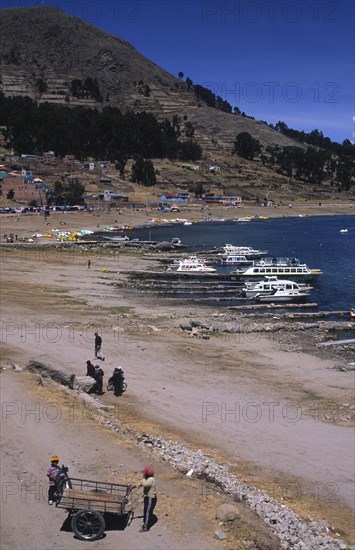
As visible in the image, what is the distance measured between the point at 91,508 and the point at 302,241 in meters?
96.1

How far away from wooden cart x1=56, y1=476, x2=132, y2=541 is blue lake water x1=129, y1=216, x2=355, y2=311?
38.9 meters

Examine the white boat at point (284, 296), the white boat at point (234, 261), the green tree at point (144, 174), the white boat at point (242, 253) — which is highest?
the green tree at point (144, 174)

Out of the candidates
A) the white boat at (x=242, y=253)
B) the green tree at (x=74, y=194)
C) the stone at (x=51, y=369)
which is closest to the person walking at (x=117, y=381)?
the stone at (x=51, y=369)

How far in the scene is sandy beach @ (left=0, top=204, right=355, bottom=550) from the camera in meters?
15.4

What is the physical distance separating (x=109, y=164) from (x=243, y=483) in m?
172

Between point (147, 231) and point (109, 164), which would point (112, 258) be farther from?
point (109, 164)

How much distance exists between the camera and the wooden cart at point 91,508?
1377 centimetres

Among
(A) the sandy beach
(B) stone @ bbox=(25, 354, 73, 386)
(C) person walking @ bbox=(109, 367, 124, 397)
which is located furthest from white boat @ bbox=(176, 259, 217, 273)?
(C) person walking @ bbox=(109, 367, 124, 397)

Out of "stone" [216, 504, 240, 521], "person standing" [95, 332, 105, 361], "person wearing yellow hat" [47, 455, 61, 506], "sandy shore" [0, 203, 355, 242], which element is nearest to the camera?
"stone" [216, 504, 240, 521]

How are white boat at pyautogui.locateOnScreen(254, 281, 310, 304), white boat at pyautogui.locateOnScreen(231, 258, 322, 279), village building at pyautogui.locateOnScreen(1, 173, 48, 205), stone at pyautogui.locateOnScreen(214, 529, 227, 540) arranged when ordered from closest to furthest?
stone at pyautogui.locateOnScreen(214, 529, 227, 540)
white boat at pyautogui.locateOnScreen(254, 281, 310, 304)
white boat at pyautogui.locateOnScreen(231, 258, 322, 279)
village building at pyautogui.locateOnScreen(1, 173, 48, 205)

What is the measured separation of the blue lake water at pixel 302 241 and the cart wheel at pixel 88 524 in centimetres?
3953

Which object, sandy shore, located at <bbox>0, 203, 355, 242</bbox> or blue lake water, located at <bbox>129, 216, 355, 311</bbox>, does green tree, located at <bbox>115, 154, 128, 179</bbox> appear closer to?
sandy shore, located at <bbox>0, 203, 355, 242</bbox>

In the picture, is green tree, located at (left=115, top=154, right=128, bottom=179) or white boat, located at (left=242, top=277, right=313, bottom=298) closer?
white boat, located at (left=242, top=277, right=313, bottom=298)

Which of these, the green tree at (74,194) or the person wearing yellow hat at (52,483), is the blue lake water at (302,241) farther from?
the person wearing yellow hat at (52,483)
